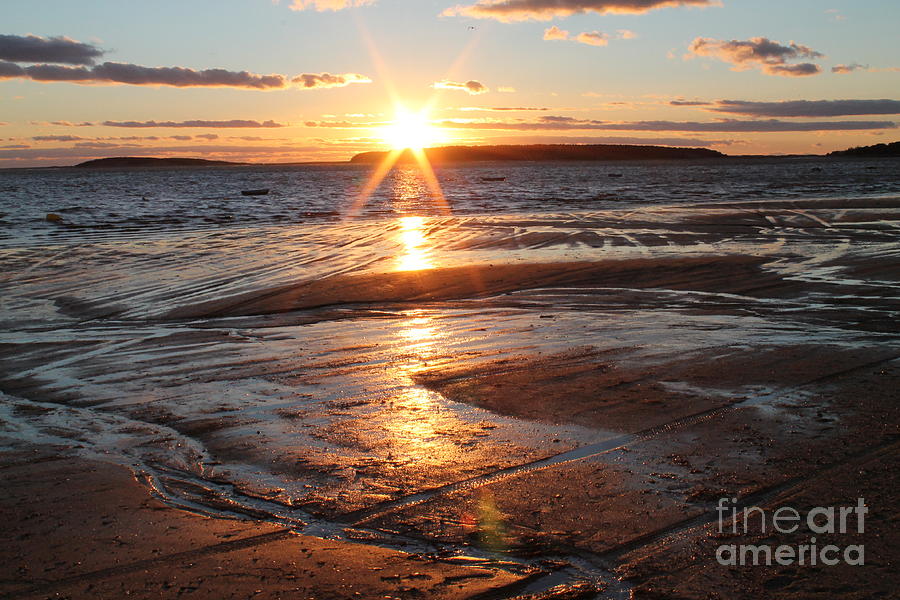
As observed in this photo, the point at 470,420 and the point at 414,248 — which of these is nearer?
the point at 470,420

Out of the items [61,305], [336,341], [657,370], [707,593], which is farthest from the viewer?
[61,305]

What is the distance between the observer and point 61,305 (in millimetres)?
11969

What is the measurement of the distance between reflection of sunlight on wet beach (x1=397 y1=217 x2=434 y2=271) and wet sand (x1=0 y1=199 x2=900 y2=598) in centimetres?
178

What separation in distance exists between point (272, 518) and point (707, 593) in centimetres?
233

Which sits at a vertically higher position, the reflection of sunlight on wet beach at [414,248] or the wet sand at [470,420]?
the reflection of sunlight on wet beach at [414,248]

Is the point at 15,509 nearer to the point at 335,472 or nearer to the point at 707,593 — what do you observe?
the point at 335,472

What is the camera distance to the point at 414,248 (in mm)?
18484

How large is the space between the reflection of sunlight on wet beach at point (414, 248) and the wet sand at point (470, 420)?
70.2 inches

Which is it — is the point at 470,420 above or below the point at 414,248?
below

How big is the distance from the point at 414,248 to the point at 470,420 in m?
12.8

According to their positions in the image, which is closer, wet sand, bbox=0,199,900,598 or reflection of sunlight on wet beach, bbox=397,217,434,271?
wet sand, bbox=0,199,900,598

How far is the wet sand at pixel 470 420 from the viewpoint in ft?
12.6

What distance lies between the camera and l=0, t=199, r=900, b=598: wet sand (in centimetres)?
383

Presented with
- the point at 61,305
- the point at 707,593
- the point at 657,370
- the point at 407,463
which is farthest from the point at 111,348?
the point at 707,593
